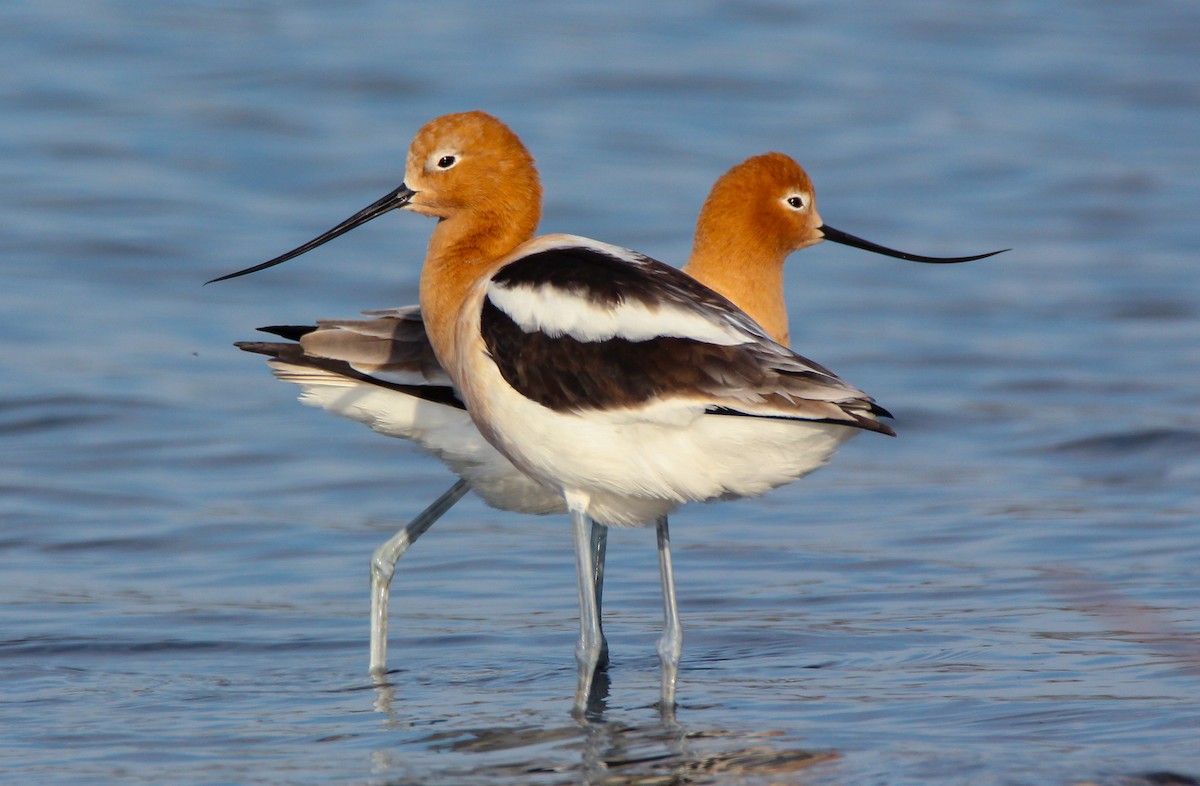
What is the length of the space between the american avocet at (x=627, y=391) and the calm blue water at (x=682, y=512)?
73 centimetres

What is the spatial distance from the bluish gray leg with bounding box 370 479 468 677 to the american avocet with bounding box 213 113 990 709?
3.02 feet

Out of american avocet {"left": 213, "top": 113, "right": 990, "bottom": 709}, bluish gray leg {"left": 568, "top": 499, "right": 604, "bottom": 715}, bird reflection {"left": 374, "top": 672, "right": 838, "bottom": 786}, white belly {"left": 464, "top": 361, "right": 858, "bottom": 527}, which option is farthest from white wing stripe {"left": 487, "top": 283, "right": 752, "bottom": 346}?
bird reflection {"left": 374, "top": 672, "right": 838, "bottom": 786}

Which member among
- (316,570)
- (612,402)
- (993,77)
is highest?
(993,77)

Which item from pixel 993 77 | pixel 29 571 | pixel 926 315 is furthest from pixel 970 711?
pixel 993 77

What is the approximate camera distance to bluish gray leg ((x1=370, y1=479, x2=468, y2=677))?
6.54m

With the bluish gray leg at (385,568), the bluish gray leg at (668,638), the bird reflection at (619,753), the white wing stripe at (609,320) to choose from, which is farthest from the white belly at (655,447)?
the bluish gray leg at (385,568)

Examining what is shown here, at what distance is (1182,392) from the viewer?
10.7 metres

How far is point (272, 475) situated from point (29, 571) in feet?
6.02

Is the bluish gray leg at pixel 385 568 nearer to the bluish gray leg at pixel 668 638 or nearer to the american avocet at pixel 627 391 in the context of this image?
the american avocet at pixel 627 391

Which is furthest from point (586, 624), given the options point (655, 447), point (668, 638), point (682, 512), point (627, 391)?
point (682, 512)

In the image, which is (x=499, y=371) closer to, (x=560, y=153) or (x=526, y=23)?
(x=560, y=153)

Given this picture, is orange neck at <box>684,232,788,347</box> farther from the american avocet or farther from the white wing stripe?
the white wing stripe

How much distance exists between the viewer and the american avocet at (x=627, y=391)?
5219 millimetres

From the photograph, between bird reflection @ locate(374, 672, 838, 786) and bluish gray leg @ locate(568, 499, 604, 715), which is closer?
bird reflection @ locate(374, 672, 838, 786)
